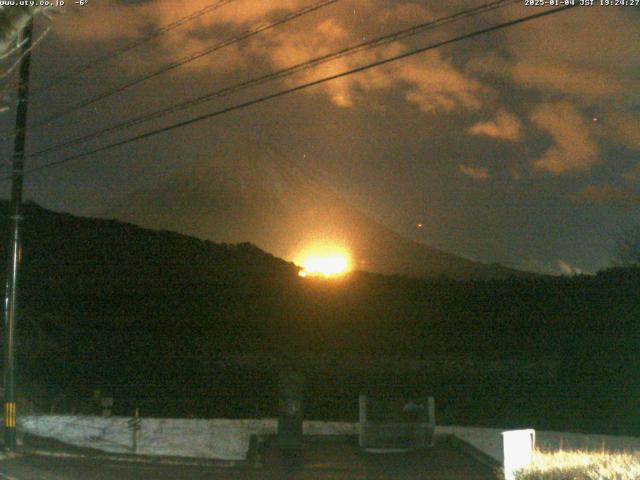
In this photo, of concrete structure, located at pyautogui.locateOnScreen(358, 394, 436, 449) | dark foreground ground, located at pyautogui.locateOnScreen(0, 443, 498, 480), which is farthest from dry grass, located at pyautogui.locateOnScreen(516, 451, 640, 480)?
concrete structure, located at pyautogui.locateOnScreen(358, 394, 436, 449)

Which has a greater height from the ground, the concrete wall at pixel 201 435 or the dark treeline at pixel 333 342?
the dark treeline at pixel 333 342

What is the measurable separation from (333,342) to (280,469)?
29.0 metres

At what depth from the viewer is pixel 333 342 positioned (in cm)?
4684

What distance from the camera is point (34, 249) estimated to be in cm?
6425

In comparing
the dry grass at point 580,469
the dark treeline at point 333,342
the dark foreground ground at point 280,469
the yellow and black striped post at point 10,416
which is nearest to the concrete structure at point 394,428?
the dark foreground ground at point 280,469

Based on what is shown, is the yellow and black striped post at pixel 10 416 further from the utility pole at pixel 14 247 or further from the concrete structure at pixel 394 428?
the concrete structure at pixel 394 428

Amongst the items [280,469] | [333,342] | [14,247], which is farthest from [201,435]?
[333,342]

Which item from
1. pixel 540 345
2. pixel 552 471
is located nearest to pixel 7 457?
pixel 552 471

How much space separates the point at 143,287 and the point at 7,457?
38188 mm

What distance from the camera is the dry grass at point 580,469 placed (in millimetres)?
9852

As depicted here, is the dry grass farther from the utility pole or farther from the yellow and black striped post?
the utility pole

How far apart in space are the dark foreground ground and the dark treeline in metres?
10.9

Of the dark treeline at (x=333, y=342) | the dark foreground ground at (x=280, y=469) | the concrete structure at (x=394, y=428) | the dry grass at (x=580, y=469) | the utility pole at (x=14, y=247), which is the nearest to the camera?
the dry grass at (x=580, y=469)

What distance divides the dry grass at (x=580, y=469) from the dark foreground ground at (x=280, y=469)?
4227 mm
